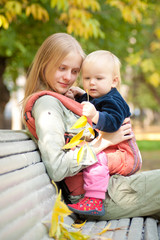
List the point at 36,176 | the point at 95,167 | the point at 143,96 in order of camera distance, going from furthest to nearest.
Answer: the point at 143,96, the point at 95,167, the point at 36,176

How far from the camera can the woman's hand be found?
281 centimetres

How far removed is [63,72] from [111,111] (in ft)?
1.80

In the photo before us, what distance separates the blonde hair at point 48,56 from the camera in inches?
117

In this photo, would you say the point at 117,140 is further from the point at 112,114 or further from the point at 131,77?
the point at 131,77

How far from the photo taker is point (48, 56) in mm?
3008

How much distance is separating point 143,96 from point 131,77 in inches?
358

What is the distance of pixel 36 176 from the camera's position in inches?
93.2

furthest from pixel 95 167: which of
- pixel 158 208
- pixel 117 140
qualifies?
pixel 158 208

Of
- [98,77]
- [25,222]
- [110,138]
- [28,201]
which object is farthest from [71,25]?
[25,222]

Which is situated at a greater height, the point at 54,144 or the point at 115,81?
the point at 115,81

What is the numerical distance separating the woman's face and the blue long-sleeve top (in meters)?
0.28

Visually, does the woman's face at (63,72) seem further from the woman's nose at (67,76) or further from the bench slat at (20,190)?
the bench slat at (20,190)

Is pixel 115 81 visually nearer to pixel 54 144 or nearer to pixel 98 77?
pixel 98 77

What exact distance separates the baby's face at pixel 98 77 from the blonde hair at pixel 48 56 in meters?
0.19
